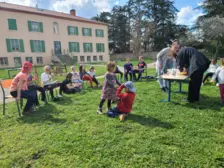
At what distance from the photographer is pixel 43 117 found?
4195mm

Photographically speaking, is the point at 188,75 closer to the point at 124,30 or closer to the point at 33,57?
the point at 33,57

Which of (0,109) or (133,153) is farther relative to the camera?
(0,109)

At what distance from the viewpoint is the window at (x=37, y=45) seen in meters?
22.4

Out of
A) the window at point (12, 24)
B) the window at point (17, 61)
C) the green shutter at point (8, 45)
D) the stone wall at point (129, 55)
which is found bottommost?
the window at point (17, 61)

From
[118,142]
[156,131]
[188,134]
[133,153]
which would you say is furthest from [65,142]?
[188,134]

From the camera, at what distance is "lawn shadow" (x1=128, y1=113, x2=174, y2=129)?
11.2 ft

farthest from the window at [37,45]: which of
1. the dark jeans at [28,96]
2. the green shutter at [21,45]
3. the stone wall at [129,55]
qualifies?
the dark jeans at [28,96]

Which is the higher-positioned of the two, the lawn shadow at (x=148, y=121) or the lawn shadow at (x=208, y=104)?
the lawn shadow at (x=208, y=104)

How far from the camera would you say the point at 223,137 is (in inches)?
112

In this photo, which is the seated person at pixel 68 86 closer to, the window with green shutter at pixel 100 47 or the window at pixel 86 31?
the window at pixel 86 31

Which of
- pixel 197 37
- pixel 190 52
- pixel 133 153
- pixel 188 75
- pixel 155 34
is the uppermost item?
pixel 155 34

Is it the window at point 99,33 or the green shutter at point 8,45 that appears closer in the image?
the green shutter at point 8,45

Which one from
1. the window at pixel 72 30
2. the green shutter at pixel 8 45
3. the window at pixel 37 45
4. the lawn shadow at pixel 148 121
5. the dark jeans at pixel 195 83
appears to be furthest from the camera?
the window at pixel 72 30

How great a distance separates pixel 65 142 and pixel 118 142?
3.05ft
